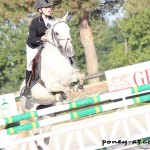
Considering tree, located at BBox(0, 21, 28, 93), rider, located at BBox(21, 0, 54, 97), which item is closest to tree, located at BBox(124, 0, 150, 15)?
rider, located at BBox(21, 0, 54, 97)

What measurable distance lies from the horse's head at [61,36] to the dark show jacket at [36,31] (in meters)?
0.15

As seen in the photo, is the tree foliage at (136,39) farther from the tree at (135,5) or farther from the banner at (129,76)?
the banner at (129,76)

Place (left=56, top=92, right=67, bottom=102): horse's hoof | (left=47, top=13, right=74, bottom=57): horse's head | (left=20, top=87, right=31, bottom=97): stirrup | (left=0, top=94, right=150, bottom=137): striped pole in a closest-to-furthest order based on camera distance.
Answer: (left=0, top=94, right=150, bottom=137): striped pole, (left=47, top=13, right=74, bottom=57): horse's head, (left=56, top=92, right=67, bottom=102): horse's hoof, (left=20, top=87, right=31, bottom=97): stirrup

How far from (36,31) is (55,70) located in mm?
630

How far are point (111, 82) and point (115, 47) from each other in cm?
3055

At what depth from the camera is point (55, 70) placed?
6453 mm

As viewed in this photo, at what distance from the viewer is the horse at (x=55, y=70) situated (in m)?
6.39

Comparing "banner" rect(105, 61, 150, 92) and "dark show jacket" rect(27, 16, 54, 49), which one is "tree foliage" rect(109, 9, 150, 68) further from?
"dark show jacket" rect(27, 16, 54, 49)

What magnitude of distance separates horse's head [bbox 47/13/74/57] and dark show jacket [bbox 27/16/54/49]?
0.15 m

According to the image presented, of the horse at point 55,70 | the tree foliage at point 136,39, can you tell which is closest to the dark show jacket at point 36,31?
the horse at point 55,70

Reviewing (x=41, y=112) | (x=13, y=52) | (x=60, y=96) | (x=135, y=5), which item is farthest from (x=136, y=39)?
(x=41, y=112)

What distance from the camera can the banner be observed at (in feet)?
44.3

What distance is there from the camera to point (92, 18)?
22359mm

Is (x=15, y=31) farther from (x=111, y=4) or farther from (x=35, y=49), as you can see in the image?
(x=35, y=49)
